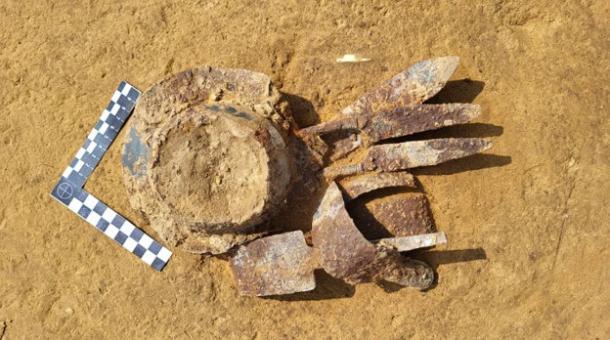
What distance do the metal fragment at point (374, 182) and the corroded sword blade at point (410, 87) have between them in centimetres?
37

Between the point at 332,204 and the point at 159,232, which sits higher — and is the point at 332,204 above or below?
above

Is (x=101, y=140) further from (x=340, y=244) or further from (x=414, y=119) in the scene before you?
(x=414, y=119)

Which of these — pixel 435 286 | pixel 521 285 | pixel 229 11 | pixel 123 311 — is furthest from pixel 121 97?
pixel 521 285

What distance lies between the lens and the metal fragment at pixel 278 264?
2.88 m

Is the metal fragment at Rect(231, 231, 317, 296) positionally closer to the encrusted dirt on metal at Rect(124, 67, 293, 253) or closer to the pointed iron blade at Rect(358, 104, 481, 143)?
the encrusted dirt on metal at Rect(124, 67, 293, 253)

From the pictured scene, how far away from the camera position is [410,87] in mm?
2916

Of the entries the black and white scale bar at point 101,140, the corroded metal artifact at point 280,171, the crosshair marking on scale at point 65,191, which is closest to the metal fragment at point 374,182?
the corroded metal artifact at point 280,171

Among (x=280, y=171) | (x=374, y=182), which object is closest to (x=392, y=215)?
(x=374, y=182)

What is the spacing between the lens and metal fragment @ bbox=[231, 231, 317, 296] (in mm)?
2879

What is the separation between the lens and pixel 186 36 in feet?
10.5

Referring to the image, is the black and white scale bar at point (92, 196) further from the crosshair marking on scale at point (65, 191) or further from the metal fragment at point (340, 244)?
the metal fragment at point (340, 244)

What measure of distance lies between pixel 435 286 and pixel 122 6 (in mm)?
2563

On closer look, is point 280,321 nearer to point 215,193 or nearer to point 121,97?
point 215,193

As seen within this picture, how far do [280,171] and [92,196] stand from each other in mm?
1277
